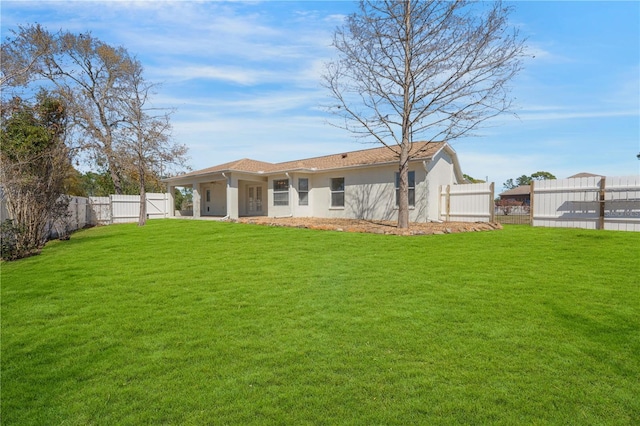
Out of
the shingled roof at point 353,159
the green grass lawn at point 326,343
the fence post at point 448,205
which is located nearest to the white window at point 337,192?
the shingled roof at point 353,159

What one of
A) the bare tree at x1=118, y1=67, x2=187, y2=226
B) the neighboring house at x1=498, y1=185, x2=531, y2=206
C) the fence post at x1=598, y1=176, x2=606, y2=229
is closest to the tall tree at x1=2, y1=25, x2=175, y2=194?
the bare tree at x1=118, y1=67, x2=187, y2=226

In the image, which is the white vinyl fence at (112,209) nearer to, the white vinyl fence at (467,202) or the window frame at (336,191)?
the window frame at (336,191)

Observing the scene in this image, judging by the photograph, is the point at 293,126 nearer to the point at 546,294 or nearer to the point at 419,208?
the point at 419,208

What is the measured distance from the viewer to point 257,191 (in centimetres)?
2292

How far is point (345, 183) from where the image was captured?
17734 mm

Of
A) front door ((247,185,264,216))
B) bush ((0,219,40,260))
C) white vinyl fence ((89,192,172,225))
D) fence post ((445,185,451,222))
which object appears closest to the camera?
bush ((0,219,40,260))

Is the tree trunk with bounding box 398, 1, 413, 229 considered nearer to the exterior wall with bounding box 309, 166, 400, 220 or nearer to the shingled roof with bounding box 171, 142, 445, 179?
Result: the shingled roof with bounding box 171, 142, 445, 179

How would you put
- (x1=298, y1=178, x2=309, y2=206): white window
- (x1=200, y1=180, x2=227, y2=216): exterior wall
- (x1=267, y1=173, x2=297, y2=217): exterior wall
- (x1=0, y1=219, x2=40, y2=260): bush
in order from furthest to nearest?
1. (x1=200, y1=180, x2=227, y2=216): exterior wall
2. (x1=298, y1=178, x2=309, y2=206): white window
3. (x1=267, y1=173, x2=297, y2=217): exterior wall
4. (x1=0, y1=219, x2=40, y2=260): bush

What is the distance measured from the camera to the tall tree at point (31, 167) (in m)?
8.65

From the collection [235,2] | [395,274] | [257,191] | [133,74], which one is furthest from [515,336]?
[133,74]

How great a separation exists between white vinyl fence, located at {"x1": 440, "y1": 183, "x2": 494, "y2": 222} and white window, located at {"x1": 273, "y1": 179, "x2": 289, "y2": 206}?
8.39 m

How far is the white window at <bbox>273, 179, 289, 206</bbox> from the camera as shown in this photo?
19.2m

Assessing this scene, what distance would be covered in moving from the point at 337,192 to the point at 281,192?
11.3 feet

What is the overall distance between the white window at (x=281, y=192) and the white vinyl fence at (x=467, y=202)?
27.5 feet
